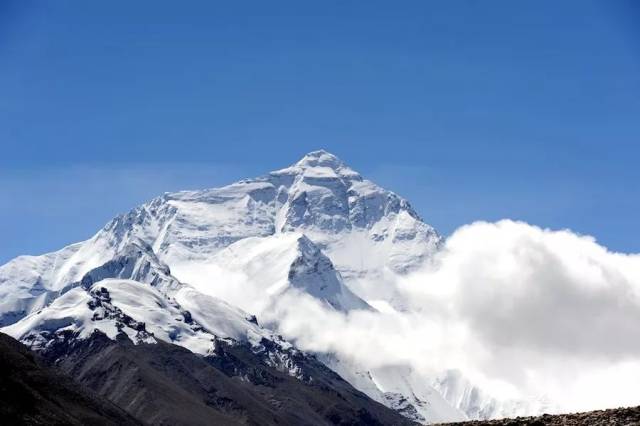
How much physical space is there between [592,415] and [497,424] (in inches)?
286

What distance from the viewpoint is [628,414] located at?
8238 cm

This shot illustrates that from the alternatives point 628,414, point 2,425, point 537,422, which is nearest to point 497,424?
point 537,422

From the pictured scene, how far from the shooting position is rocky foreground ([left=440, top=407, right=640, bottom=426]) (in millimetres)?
80750

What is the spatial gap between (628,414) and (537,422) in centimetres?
648

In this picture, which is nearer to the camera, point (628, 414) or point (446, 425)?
point (628, 414)

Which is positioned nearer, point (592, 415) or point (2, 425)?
point (592, 415)

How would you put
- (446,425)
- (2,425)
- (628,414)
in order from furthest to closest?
1. (2,425)
2. (446,425)
3. (628,414)

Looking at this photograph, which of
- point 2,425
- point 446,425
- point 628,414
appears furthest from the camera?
point 2,425

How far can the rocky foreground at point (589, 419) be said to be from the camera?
80.8 meters

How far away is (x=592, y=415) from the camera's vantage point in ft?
275

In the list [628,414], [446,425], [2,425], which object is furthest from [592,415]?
[2,425]

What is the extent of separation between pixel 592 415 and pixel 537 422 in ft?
12.9

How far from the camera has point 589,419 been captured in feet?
270

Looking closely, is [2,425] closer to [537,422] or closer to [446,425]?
[446,425]
